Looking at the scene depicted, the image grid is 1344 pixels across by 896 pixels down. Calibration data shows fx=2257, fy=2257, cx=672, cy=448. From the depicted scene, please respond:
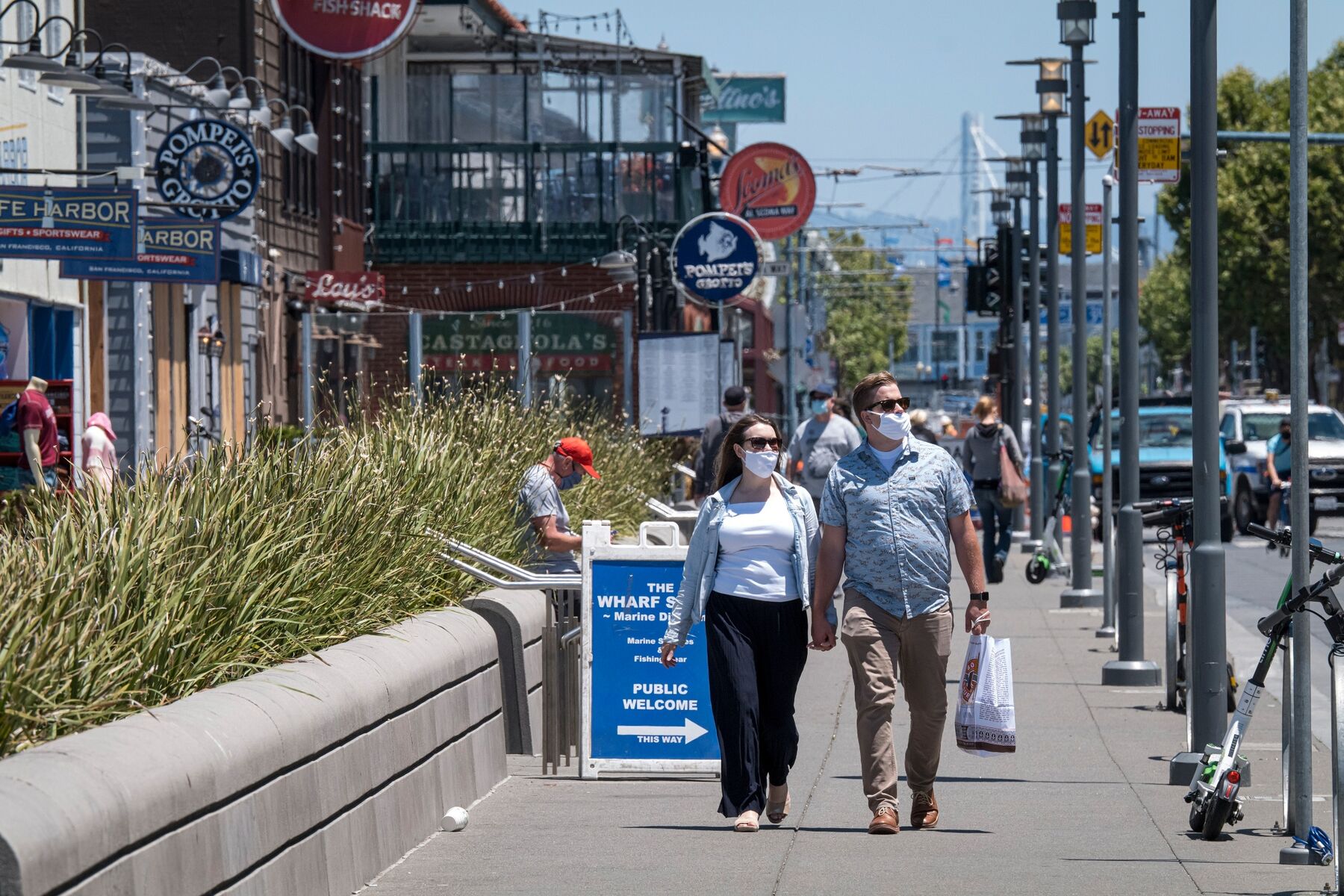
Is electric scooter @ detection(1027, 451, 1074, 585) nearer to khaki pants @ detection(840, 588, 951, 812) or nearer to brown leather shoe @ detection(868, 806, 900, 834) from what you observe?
khaki pants @ detection(840, 588, 951, 812)

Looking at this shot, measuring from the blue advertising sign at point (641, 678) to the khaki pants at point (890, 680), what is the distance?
58.5 inches

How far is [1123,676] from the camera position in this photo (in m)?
14.4

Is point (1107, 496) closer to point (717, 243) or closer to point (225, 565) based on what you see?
point (717, 243)

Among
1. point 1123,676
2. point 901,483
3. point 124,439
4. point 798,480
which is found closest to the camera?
point 901,483

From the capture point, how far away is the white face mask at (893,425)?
876 cm

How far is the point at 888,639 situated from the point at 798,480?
443 inches

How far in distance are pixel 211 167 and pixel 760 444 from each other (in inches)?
723

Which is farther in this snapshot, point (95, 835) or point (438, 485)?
point (438, 485)

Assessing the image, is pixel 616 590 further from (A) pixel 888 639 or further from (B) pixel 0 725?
(B) pixel 0 725

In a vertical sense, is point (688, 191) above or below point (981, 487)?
above

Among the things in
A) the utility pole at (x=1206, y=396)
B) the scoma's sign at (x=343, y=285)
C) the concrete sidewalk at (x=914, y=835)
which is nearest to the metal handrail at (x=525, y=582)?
the concrete sidewalk at (x=914, y=835)

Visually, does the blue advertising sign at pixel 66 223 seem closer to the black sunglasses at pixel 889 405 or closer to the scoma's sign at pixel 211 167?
the scoma's sign at pixel 211 167

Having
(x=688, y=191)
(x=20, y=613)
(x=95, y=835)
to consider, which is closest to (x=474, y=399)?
(x=20, y=613)

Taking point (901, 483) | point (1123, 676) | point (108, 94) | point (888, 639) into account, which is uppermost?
point (108, 94)
